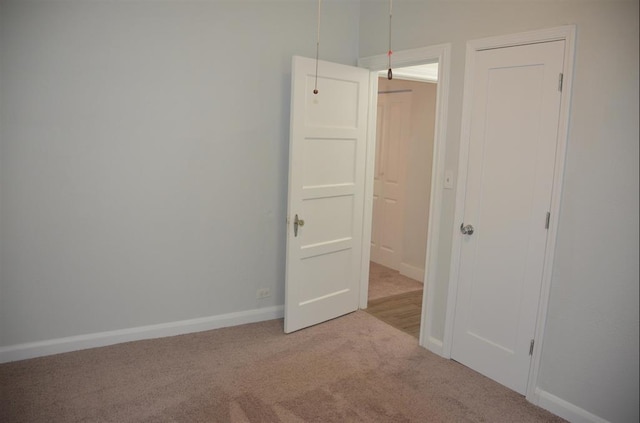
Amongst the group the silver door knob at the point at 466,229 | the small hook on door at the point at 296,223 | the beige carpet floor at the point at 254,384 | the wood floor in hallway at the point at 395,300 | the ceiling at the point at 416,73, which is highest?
the ceiling at the point at 416,73

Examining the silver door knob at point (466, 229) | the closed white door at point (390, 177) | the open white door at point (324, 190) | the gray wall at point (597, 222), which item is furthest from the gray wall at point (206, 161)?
the closed white door at point (390, 177)

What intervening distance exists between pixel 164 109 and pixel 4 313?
1640 mm

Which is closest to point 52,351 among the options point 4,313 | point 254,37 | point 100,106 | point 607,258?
point 4,313

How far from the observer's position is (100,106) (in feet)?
10.1

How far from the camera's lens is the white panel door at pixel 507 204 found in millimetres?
2684

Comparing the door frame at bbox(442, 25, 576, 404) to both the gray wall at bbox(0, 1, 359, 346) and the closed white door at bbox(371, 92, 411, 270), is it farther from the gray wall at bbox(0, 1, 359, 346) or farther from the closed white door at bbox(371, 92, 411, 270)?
the closed white door at bbox(371, 92, 411, 270)

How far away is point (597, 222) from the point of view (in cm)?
244

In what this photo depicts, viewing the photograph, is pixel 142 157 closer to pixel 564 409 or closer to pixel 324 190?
pixel 324 190

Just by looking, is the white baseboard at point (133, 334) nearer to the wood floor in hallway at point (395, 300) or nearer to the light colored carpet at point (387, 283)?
the wood floor in hallway at point (395, 300)

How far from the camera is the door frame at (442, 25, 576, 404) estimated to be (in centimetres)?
254

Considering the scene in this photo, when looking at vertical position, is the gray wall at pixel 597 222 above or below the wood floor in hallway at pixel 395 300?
above

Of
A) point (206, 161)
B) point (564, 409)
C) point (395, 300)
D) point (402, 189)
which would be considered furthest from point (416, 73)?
point (564, 409)

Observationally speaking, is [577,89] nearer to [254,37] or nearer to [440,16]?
[440,16]

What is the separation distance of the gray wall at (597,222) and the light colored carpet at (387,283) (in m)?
2.04
